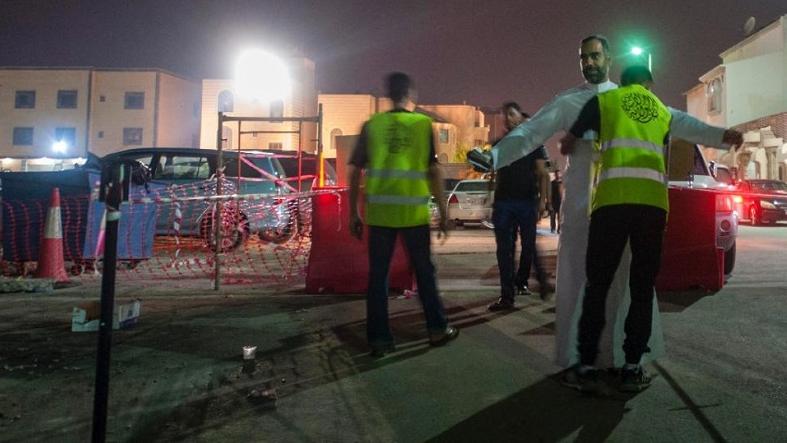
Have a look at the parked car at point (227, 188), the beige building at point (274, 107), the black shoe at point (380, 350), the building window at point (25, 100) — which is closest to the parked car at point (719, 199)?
the black shoe at point (380, 350)

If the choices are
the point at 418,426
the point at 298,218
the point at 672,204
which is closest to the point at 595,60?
the point at 418,426

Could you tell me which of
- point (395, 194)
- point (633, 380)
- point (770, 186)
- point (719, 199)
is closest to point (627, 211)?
point (633, 380)

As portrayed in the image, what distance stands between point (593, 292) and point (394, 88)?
2021 mm

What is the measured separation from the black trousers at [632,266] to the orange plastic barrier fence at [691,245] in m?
3.40

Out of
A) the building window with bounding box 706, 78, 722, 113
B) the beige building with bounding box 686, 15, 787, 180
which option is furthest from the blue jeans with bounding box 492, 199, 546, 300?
the building window with bounding box 706, 78, 722, 113

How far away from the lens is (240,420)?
10.6ft

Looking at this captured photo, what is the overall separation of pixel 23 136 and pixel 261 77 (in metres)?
27.9

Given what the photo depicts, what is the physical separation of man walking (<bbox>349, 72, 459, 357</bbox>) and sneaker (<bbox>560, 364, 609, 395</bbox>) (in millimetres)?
1161

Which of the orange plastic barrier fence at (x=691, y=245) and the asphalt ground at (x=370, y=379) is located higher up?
the orange plastic barrier fence at (x=691, y=245)

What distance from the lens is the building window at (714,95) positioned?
46.2 metres

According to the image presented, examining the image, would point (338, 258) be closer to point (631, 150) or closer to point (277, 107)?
point (631, 150)

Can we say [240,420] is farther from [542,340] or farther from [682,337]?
[682,337]

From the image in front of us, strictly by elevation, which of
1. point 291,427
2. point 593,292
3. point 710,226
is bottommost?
point 291,427

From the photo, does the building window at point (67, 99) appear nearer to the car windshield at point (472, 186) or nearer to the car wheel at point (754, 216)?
the car windshield at point (472, 186)
